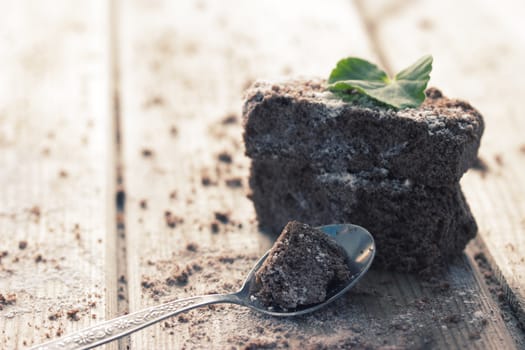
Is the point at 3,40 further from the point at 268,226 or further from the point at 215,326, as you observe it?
the point at 215,326

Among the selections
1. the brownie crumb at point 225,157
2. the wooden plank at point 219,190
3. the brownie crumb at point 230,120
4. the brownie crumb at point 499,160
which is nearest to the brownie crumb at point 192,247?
the wooden plank at point 219,190

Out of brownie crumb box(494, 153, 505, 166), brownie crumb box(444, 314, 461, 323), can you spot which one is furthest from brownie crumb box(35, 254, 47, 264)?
brownie crumb box(494, 153, 505, 166)

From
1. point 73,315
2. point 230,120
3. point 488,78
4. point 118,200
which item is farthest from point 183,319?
point 488,78

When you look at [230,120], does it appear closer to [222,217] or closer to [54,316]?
[222,217]

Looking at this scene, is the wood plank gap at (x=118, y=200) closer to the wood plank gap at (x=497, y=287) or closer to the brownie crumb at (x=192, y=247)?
the brownie crumb at (x=192, y=247)

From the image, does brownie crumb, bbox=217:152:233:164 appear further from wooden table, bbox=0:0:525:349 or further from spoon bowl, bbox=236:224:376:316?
spoon bowl, bbox=236:224:376:316

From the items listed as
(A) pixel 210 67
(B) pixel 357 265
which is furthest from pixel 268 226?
(A) pixel 210 67
